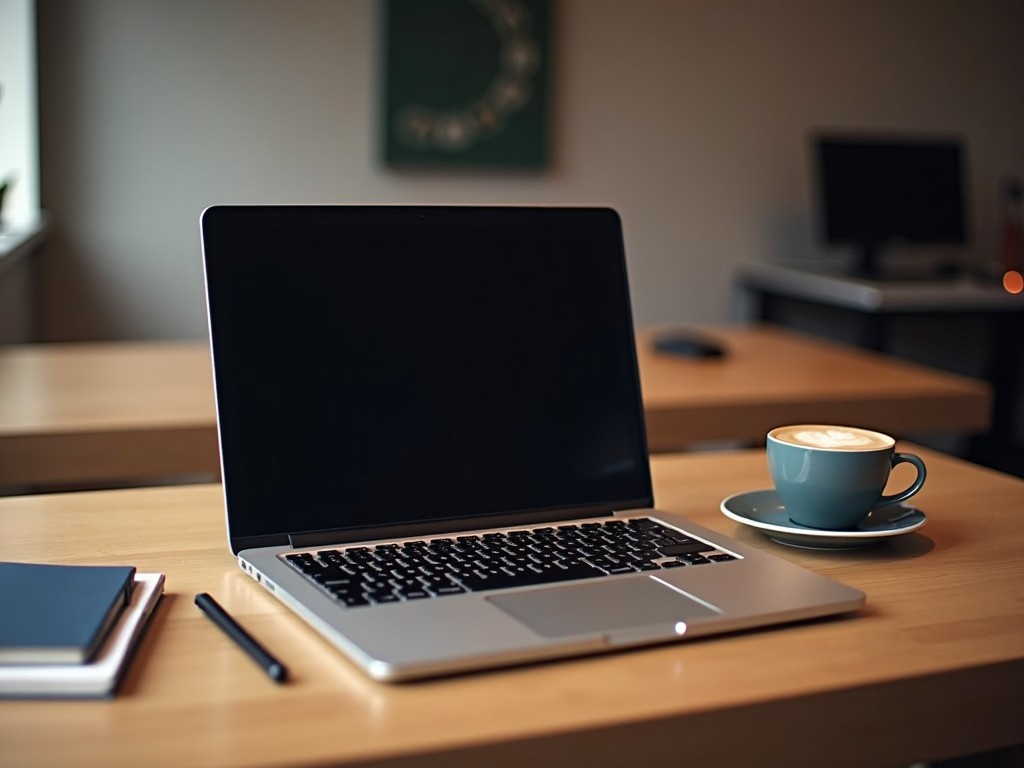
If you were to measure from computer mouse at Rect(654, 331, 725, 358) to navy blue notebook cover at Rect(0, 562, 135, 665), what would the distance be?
4.71 ft

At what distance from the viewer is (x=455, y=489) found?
0.84 metres

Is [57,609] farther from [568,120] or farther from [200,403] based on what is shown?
[568,120]

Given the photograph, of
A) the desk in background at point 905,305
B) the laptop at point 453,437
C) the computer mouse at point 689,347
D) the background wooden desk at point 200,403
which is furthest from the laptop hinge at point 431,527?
the desk in background at point 905,305

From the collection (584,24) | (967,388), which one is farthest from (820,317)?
(967,388)

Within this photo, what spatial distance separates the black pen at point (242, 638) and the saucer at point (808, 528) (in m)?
0.39

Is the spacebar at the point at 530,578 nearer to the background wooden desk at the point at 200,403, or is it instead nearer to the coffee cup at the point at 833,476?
the coffee cup at the point at 833,476

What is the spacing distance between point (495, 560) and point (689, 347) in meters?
1.31

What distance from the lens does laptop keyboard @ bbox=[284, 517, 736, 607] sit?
70cm

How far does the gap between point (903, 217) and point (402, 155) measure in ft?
5.26

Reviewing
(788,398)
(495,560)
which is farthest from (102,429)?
(788,398)

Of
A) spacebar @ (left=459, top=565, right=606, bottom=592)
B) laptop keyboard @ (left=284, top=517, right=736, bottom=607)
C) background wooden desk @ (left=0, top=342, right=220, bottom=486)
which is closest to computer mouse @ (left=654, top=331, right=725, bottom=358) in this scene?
background wooden desk @ (left=0, top=342, right=220, bottom=486)

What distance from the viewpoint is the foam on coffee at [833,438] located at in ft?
2.81

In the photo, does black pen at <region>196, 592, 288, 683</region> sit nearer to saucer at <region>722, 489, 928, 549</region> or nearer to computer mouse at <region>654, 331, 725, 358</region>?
saucer at <region>722, 489, 928, 549</region>

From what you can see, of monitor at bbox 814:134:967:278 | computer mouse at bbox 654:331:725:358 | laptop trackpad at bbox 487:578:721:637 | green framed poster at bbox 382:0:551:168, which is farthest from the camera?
Answer: monitor at bbox 814:134:967:278
